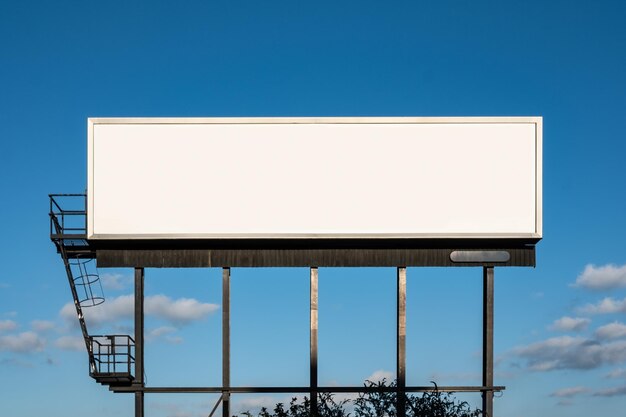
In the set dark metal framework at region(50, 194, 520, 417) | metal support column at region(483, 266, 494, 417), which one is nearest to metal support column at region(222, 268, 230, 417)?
dark metal framework at region(50, 194, 520, 417)

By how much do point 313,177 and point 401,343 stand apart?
568 centimetres

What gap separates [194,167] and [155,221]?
2.03 m

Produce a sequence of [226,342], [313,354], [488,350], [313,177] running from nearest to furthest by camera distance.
→ [313,354]
[226,342]
[488,350]
[313,177]

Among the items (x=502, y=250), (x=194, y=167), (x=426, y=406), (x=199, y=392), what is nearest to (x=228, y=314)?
(x=199, y=392)

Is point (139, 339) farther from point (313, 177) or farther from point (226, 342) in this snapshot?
point (313, 177)

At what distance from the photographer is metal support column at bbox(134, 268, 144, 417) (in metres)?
26.2

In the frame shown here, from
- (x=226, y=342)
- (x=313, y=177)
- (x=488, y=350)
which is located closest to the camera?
(x=226, y=342)

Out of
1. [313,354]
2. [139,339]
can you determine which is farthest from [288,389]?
[139,339]

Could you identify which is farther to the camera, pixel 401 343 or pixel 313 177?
pixel 313 177

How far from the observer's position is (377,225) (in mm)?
26328

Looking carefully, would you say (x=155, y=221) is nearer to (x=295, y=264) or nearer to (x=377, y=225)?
(x=295, y=264)

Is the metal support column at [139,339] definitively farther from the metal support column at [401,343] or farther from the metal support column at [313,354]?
the metal support column at [401,343]

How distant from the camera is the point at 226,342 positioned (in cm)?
2603

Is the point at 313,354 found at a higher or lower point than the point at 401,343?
lower
